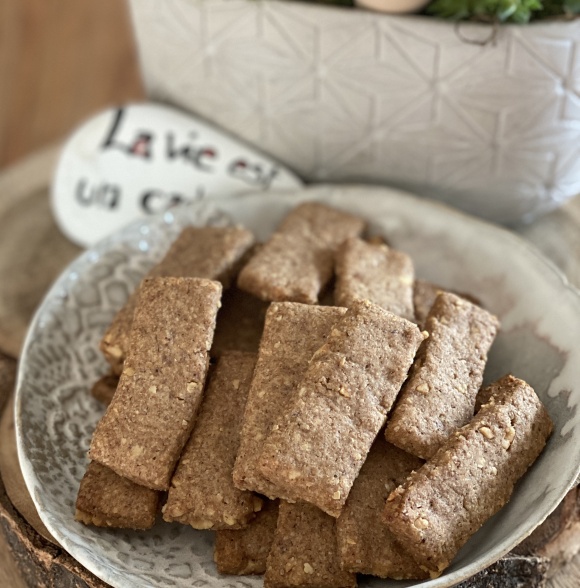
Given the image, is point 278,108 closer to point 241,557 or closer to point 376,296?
point 376,296

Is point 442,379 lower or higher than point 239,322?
higher

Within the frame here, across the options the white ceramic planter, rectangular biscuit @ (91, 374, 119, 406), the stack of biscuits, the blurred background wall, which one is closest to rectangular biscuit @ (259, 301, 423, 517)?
the stack of biscuits

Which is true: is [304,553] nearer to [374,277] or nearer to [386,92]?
[374,277]

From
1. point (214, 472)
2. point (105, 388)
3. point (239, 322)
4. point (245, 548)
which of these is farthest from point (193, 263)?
point (245, 548)

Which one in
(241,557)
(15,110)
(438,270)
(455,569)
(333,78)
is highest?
(333,78)

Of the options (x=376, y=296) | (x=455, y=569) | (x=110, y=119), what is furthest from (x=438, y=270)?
(x=110, y=119)

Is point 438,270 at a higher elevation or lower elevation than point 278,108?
lower

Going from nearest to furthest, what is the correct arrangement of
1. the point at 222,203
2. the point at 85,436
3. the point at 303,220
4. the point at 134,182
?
the point at 85,436 → the point at 303,220 → the point at 222,203 → the point at 134,182

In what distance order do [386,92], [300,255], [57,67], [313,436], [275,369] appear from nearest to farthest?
[313,436] < [275,369] < [300,255] < [386,92] < [57,67]
